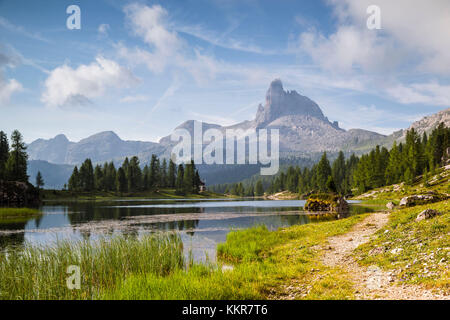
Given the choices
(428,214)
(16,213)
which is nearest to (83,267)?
(428,214)

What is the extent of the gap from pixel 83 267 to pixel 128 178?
14732 cm

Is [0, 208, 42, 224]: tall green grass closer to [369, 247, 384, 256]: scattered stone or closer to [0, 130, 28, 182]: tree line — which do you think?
[0, 130, 28, 182]: tree line

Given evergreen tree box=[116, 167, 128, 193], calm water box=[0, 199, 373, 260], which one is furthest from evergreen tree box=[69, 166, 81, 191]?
calm water box=[0, 199, 373, 260]

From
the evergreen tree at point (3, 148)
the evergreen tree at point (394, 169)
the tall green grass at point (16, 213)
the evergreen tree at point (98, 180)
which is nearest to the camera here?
the tall green grass at point (16, 213)

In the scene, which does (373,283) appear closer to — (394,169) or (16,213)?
(16,213)

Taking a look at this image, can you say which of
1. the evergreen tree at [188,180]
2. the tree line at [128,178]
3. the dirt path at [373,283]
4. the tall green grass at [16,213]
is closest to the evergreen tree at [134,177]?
the tree line at [128,178]

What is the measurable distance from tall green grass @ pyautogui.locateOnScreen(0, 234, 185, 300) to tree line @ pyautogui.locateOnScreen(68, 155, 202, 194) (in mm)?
136023

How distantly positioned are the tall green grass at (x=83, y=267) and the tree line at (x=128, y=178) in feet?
446

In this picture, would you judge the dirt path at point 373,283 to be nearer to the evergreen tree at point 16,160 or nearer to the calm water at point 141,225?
the calm water at point 141,225

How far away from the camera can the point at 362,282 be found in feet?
37.9

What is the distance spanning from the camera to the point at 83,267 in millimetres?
14930

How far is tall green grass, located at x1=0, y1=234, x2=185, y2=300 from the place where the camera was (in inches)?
476

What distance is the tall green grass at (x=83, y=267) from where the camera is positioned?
1209 cm

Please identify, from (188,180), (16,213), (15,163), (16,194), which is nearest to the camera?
(16,213)
